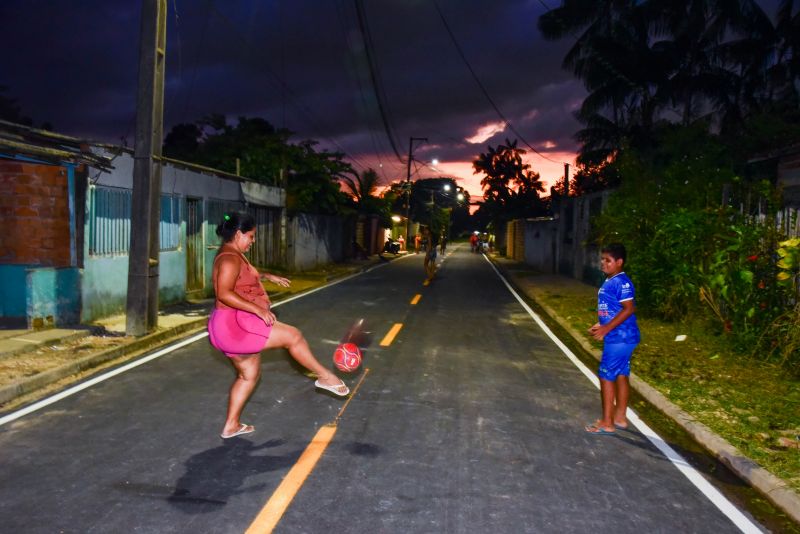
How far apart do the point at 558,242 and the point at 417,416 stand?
75.8 ft

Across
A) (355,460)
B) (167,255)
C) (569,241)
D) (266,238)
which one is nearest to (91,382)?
(355,460)

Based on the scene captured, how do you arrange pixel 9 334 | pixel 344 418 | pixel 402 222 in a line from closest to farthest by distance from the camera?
pixel 344 418
pixel 9 334
pixel 402 222

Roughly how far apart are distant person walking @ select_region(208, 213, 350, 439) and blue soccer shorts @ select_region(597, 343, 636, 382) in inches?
105

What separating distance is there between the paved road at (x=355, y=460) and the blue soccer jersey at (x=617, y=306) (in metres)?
0.93

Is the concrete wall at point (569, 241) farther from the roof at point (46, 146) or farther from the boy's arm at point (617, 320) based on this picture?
the boy's arm at point (617, 320)

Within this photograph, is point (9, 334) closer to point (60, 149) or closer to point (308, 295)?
point (60, 149)

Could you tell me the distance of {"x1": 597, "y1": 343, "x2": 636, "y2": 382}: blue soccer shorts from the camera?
5.48 metres

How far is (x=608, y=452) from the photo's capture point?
5.17m

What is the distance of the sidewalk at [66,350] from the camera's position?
22.2 ft

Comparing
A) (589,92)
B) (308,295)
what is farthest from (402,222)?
(308,295)

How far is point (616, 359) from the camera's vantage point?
5.53 m

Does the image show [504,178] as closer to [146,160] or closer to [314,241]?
[314,241]

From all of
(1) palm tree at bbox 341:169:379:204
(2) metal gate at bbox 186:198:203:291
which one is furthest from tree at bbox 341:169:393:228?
(2) metal gate at bbox 186:198:203:291

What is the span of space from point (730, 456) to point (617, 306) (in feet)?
4.90
